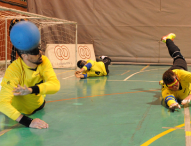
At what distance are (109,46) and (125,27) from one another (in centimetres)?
146

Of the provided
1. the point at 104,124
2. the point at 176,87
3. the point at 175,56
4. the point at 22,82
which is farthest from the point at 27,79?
the point at 175,56

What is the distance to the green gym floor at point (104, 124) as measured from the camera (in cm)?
302

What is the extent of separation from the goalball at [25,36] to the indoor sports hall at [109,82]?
0.28 ft

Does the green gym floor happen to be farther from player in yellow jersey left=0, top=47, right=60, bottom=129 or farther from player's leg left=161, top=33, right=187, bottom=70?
player's leg left=161, top=33, right=187, bottom=70

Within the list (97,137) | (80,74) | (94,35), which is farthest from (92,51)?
(97,137)

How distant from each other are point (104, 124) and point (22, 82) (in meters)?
1.33

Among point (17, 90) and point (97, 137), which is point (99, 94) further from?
point (17, 90)

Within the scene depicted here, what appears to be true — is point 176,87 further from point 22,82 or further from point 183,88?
point 22,82

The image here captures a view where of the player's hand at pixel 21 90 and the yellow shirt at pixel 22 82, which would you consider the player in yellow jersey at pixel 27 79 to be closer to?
the yellow shirt at pixel 22 82

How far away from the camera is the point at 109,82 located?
25.5 feet

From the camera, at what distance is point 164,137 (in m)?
3.10

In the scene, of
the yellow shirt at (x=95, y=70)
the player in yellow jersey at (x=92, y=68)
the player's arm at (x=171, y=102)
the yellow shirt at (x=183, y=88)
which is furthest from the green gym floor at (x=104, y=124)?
the yellow shirt at (x=95, y=70)

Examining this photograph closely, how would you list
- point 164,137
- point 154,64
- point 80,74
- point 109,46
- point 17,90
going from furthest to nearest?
point 109,46 < point 154,64 < point 80,74 < point 164,137 < point 17,90

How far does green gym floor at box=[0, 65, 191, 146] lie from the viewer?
3016 mm
